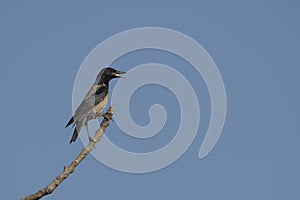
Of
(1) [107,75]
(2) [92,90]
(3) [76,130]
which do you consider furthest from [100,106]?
(3) [76,130]

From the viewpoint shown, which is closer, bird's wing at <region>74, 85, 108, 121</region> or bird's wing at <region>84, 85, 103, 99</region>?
bird's wing at <region>74, 85, 108, 121</region>

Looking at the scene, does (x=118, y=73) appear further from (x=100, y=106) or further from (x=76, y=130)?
(x=76, y=130)

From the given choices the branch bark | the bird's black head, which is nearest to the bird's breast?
the bird's black head

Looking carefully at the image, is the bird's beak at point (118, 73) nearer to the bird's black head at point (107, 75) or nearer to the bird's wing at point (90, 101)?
the bird's black head at point (107, 75)

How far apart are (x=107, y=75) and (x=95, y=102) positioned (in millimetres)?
983

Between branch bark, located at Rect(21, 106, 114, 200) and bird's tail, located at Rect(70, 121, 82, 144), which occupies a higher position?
bird's tail, located at Rect(70, 121, 82, 144)

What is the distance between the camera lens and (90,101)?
12.7 meters

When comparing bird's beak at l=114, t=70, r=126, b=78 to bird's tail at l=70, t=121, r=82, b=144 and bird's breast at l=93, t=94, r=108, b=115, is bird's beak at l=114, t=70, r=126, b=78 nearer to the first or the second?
bird's breast at l=93, t=94, r=108, b=115

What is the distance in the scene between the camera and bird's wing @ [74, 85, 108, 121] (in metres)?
12.1

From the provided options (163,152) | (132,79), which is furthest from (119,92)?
(163,152)

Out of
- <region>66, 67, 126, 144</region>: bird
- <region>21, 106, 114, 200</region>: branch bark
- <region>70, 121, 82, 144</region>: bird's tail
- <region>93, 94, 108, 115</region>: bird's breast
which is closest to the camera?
<region>21, 106, 114, 200</region>: branch bark

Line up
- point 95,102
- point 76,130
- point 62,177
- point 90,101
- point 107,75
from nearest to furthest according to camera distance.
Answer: point 62,177 < point 76,130 < point 90,101 < point 95,102 < point 107,75

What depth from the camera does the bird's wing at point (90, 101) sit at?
39.8ft

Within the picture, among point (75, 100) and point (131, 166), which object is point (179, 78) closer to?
point (75, 100)
